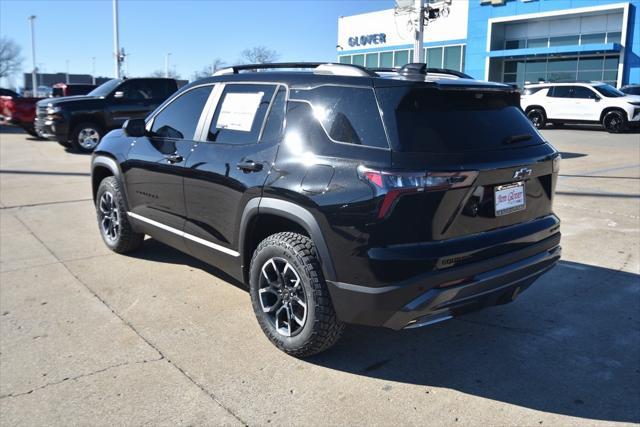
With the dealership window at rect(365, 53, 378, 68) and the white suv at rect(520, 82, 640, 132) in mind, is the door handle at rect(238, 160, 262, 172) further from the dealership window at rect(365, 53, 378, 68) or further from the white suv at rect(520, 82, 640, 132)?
the dealership window at rect(365, 53, 378, 68)

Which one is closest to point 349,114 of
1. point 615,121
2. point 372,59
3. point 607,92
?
point 615,121

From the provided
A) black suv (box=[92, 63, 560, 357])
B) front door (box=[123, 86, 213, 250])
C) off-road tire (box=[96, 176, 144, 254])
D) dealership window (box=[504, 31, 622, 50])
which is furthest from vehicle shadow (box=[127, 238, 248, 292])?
dealership window (box=[504, 31, 622, 50])

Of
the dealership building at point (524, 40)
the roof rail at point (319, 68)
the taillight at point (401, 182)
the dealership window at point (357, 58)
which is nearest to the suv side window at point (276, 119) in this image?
the roof rail at point (319, 68)

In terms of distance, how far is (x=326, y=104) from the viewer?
3469 mm

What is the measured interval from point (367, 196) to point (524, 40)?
143ft

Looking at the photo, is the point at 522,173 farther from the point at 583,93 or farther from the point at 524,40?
the point at 524,40

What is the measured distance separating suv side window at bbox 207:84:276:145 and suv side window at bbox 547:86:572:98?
20573mm

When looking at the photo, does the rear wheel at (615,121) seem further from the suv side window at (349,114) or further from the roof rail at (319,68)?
the suv side window at (349,114)

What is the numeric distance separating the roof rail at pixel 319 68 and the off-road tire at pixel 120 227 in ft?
5.57

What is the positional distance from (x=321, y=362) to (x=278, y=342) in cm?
30

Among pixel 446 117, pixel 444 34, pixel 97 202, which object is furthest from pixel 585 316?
pixel 444 34

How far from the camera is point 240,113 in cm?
409

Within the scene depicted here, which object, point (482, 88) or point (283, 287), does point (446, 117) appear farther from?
point (283, 287)

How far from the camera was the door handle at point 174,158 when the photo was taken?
4.50 m
